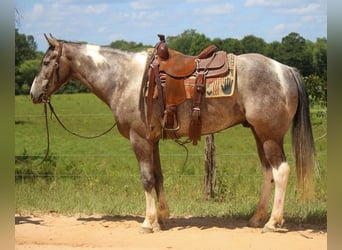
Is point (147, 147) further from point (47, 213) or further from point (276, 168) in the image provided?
point (47, 213)

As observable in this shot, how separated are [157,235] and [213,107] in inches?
64.3

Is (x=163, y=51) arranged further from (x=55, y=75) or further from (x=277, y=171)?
(x=277, y=171)

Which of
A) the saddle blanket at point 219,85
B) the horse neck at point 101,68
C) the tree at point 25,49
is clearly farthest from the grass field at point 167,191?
the tree at point 25,49

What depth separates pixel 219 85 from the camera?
234 inches

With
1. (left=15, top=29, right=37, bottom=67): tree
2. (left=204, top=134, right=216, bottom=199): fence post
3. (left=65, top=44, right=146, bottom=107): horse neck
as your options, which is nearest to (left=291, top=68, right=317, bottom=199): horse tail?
(left=65, top=44, right=146, bottom=107): horse neck

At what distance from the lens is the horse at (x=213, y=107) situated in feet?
19.4

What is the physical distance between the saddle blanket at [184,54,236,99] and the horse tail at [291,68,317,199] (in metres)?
0.75

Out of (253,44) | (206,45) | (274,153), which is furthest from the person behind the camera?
(253,44)

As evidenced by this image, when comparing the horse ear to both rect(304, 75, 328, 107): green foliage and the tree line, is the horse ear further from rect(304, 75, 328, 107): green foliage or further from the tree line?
the tree line

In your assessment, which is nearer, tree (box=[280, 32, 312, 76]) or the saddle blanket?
the saddle blanket

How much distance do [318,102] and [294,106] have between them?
1.96 m

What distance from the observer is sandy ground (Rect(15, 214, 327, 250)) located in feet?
18.3

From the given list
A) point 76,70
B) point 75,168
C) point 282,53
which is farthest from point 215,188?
point 282,53

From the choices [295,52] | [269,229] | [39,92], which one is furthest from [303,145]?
[295,52]
